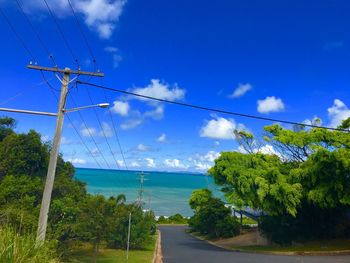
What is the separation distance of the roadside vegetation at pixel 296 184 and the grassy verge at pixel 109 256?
7.90 meters

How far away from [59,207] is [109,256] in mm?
5900

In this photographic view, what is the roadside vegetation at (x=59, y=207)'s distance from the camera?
20984 mm

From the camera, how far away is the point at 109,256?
26.3 metres

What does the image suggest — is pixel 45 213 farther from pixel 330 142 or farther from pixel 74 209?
pixel 330 142

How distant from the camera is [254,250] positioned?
32062 millimetres

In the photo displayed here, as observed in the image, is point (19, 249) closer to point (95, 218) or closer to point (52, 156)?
point (52, 156)

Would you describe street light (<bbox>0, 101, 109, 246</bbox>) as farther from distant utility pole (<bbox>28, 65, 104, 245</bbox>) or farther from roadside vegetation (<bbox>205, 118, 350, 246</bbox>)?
roadside vegetation (<bbox>205, 118, 350, 246</bbox>)

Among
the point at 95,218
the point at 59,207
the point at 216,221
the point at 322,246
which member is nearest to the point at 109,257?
the point at 95,218

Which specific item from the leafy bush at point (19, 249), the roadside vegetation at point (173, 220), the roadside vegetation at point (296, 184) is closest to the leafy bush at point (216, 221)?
the roadside vegetation at point (296, 184)

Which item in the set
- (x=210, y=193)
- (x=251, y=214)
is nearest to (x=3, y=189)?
(x=251, y=214)

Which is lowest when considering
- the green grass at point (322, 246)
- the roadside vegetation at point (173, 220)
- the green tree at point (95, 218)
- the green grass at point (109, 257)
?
the green grass at point (109, 257)

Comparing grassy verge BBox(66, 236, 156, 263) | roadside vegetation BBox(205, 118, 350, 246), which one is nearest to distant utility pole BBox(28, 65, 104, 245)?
grassy verge BBox(66, 236, 156, 263)

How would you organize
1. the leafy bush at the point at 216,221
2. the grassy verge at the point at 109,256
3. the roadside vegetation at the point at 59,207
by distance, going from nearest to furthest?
the roadside vegetation at the point at 59,207
the grassy verge at the point at 109,256
the leafy bush at the point at 216,221

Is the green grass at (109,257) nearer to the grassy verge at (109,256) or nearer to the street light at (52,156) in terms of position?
the grassy verge at (109,256)
